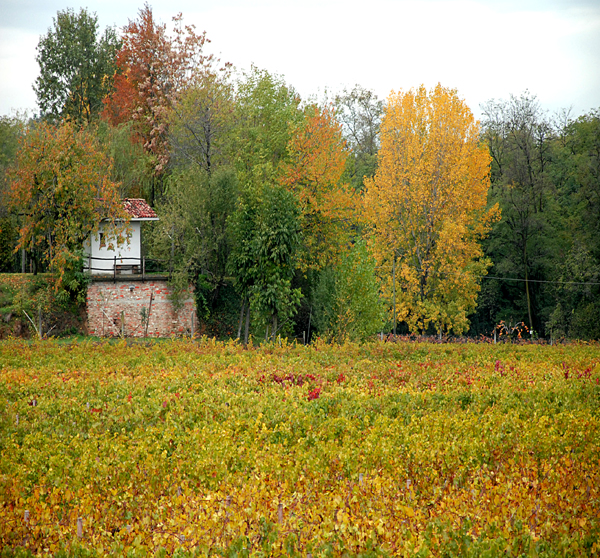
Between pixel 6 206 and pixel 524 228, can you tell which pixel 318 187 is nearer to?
pixel 524 228

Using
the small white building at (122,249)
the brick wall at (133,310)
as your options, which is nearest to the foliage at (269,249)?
the brick wall at (133,310)

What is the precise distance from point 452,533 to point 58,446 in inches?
239

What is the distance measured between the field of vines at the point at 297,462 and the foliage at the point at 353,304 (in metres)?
10.9

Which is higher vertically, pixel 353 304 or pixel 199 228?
pixel 199 228

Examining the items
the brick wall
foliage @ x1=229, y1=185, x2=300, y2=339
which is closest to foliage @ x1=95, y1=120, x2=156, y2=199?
the brick wall

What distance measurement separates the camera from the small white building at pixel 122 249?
1267 inches

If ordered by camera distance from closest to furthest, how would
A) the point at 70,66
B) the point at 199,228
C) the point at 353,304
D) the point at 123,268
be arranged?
the point at 353,304
the point at 199,228
the point at 123,268
the point at 70,66

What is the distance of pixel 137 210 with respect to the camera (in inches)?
1369

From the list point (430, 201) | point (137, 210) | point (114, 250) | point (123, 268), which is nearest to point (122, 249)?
point (114, 250)

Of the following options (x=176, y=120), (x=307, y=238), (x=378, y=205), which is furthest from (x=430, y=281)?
(x=176, y=120)

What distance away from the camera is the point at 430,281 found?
1382 inches

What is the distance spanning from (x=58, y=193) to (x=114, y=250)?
4.42 m

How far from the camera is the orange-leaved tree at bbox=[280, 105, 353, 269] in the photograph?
104ft

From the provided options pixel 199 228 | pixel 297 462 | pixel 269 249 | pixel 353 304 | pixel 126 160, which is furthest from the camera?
pixel 126 160
